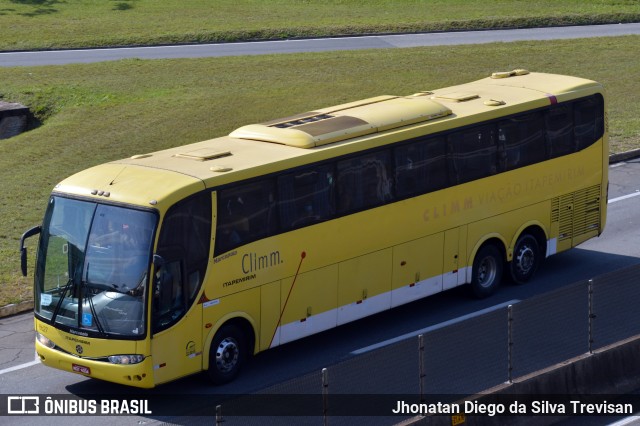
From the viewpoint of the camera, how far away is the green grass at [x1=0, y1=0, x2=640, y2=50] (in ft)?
153

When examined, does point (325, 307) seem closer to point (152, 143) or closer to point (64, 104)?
point (152, 143)

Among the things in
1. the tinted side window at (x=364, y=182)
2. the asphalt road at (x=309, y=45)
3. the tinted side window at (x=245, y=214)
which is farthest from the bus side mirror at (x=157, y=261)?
the asphalt road at (x=309, y=45)

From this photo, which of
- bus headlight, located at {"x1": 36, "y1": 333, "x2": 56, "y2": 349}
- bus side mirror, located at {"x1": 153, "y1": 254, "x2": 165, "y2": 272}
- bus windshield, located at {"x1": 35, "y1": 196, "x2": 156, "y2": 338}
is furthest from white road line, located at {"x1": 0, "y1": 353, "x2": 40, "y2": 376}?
bus side mirror, located at {"x1": 153, "y1": 254, "x2": 165, "y2": 272}

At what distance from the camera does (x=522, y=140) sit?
18.9 metres

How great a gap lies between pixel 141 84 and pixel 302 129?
819 inches

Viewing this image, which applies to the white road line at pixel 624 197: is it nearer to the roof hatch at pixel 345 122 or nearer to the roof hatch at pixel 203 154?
the roof hatch at pixel 345 122

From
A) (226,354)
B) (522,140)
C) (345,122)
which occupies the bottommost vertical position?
(226,354)

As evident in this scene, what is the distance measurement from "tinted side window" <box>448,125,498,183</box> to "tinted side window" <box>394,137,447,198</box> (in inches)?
10.5

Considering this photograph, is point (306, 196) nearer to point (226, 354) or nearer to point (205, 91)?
point (226, 354)

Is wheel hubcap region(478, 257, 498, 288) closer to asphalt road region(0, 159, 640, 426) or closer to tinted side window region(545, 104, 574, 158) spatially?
asphalt road region(0, 159, 640, 426)

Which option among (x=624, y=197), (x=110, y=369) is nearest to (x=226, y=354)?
(x=110, y=369)

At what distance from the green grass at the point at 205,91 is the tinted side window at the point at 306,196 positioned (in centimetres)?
865

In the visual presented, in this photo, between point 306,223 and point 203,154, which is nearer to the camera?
point 203,154

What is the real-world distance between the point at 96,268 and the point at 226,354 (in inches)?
86.5
